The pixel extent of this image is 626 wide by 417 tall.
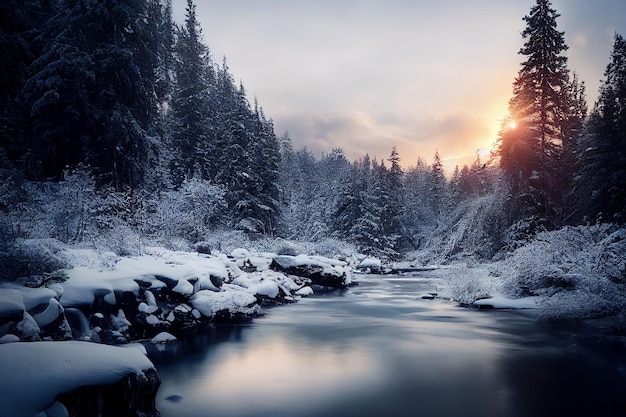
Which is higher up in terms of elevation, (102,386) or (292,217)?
(292,217)

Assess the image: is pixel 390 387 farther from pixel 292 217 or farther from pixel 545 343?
pixel 292 217

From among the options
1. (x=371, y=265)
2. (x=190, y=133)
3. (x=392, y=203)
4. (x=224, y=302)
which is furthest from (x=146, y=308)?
(x=392, y=203)

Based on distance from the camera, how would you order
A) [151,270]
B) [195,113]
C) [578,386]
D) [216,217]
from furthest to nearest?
1. [195,113]
2. [216,217]
3. [151,270]
4. [578,386]

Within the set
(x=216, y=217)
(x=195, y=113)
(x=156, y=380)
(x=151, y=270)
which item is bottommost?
(x=156, y=380)

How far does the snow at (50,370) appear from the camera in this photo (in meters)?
3.78

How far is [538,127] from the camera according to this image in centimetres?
2036

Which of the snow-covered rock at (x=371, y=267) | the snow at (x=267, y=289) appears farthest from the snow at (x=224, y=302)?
the snow-covered rock at (x=371, y=267)

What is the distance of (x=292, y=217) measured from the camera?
57312 mm

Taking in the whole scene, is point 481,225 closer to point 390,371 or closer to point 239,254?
point 239,254

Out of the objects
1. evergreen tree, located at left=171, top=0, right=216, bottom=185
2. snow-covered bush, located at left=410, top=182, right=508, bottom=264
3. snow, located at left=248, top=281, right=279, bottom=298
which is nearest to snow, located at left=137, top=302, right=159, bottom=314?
snow, located at left=248, top=281, right=279, bottom=298

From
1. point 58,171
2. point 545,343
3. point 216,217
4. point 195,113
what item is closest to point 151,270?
point 58,171

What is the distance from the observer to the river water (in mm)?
6598

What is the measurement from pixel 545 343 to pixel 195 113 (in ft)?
110

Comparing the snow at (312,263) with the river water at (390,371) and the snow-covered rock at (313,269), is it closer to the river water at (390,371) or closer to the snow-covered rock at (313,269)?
the snow-covered rock at (313,269)
